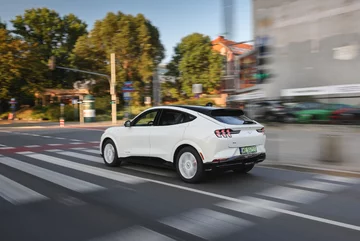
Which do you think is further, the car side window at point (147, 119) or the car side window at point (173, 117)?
the car side window at point (147, 119)

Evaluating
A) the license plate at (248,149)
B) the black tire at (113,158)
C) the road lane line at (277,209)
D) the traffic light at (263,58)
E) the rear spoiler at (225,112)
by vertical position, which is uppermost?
the traffic light at (263,58)

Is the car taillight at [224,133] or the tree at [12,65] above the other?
the tree at [12,65]

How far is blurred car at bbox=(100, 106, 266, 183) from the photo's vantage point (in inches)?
252

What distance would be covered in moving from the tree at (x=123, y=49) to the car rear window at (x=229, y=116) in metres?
39.5

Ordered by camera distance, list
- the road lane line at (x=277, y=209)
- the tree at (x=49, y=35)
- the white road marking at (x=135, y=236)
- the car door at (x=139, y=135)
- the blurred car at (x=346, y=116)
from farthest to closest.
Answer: the tree at (x=49, y=35) < the blurred car at (x=346, y=116) < the car door at (x=139, y=135) < the road lane line at (x=277, y=209) < the white road marking at (x=135, y=236)

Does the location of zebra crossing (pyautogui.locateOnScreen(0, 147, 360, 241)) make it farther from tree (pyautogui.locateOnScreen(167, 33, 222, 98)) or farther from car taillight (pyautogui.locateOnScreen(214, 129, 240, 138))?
tree (pyautogui.locateOnScreen(167, 33, 222, 98))

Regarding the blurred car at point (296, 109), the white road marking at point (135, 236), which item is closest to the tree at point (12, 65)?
the blurred car at point (296, 109)

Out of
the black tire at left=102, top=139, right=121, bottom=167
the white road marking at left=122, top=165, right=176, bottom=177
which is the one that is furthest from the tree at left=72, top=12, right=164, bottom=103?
the white road marking at left=122, top=165, right=176, bottom=177

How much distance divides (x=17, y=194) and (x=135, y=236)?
2.94 metres

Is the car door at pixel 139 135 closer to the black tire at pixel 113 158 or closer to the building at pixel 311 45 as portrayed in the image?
the black tire at pixel 113 158

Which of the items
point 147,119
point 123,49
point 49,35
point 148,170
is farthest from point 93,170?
point 49,35

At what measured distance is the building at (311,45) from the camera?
12.9 m

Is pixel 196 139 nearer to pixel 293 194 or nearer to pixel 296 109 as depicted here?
pixel 293 194

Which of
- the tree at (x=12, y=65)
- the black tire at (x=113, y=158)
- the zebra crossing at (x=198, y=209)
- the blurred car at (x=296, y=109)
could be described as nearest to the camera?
the zebra crossing at (x=198, y=209)
